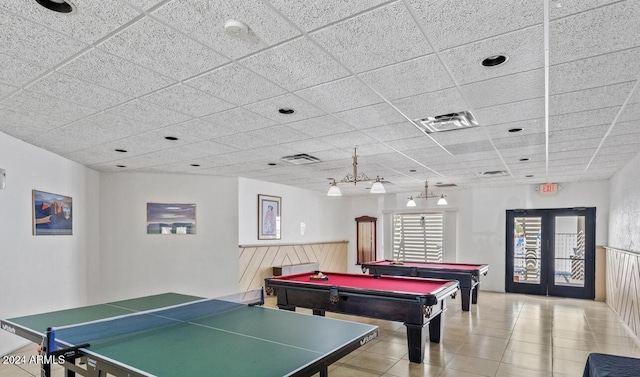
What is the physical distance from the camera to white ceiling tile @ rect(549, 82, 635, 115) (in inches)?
113

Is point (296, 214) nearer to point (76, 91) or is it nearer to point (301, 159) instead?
point (301, 159)

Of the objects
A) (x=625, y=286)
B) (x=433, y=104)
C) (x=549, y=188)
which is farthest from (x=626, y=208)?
(x=433, y=104)

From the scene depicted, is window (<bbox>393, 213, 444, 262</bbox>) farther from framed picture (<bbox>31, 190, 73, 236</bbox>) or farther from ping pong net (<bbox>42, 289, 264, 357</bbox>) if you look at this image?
framed picture (<bbox>31, 190, 73, 236</bbox>)

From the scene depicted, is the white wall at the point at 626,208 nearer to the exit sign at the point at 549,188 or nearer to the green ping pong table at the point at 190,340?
the exit sign at the point at 549,188

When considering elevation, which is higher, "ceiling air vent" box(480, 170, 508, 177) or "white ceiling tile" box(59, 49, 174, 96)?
"white ceiling tile" box(59, 49, 174, 96)

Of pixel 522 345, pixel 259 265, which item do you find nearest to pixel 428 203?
pixel 259 265

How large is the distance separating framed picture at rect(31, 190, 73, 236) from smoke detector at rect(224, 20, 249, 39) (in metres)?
4.33

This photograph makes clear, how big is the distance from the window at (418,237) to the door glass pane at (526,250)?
1747 mm

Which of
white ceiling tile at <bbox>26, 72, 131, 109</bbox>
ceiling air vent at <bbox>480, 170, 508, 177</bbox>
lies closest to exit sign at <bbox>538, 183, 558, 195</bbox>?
ceiling air vent at <bbox>480, 170, 508, 177</bbox>

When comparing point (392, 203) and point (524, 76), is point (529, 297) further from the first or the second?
point (524, 76)

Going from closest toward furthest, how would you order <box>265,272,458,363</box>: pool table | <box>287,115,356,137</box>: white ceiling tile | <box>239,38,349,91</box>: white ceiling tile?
<box>239,38,349,91</box>: white ceiling tile
<box>287,115,356,137</box>: white ceiling tile
<box>265,272,458,363</box>: pool table

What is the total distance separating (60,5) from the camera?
5.92 feet

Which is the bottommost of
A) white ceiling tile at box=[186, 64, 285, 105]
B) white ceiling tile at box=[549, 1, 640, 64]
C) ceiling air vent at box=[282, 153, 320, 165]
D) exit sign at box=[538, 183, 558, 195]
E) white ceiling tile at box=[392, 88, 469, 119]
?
exit sign at box=[538, 183, 558, 195]

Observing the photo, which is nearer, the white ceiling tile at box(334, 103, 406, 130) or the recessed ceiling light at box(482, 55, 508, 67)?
the recessed ceiling light at box(482, 55, 508, 67)
